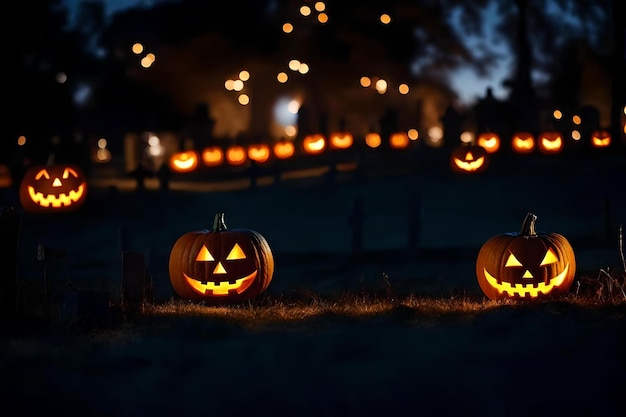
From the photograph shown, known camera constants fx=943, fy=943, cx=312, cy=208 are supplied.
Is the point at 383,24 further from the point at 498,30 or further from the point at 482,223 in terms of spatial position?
the point at 482,223

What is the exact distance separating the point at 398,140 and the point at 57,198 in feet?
42.6

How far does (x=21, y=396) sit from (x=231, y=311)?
3129 mm

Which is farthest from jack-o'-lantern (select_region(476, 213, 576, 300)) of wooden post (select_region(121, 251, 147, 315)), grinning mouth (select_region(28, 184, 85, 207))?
grinning mouth (select_region(28, 184, 85, 207))

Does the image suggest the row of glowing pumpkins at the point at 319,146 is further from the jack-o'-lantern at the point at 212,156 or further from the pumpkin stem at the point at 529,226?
the pumpkin stem at the point at 529,226

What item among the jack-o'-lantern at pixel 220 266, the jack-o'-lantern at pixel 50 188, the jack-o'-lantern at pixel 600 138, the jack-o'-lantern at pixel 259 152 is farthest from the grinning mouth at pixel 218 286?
the jack-o'-lantern at pixel 259 152

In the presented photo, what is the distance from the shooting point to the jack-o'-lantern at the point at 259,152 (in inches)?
1104

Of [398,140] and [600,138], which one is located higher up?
[398,140]

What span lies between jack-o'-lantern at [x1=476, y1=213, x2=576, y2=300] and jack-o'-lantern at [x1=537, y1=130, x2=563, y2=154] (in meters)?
14.5

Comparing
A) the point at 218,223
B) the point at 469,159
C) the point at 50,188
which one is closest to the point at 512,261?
Result: the point at 218,223

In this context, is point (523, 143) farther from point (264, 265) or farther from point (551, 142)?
point (264, 265)

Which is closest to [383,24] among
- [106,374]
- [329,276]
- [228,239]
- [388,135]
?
[388,135]

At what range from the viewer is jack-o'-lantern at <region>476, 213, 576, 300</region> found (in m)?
10.6

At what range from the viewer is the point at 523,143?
25328mm

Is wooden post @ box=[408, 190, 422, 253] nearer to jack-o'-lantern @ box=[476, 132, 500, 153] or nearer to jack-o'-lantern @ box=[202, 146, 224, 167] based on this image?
jack-o'-lantern @ box=[476, 132, 500, 153]
